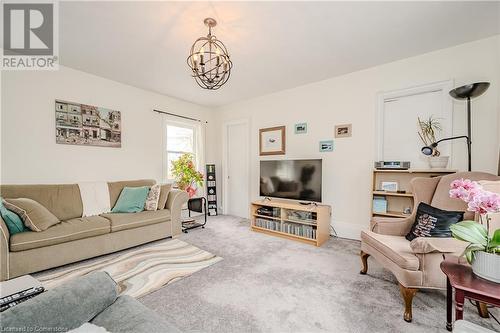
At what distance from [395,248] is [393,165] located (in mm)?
1303

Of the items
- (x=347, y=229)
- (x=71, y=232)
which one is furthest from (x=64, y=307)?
(x=347, y=229)

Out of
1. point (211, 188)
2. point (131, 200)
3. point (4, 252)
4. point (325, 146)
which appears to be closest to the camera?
point (4, 252)

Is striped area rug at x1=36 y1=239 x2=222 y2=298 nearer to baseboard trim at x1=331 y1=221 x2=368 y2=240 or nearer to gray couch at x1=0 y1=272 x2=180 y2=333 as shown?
gray couch at x1=0 y1=272 x2=180 y2=333

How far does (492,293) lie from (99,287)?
6.31ft

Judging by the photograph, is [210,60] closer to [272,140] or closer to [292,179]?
[292,179]

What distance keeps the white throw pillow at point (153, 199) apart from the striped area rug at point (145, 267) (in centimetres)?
60

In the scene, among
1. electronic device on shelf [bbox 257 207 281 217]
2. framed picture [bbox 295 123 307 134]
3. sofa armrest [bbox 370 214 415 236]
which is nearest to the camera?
sofa armrest [bbox 370 214 415 236]

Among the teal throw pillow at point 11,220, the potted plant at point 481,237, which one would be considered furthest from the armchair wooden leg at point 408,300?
the teal throw pillow at point 11,220

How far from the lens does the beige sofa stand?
2025mm

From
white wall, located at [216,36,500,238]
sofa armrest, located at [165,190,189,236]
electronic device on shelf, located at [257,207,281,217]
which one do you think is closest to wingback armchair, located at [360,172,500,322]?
white wall, located at [216,36,500,238]

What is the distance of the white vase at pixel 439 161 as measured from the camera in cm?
244

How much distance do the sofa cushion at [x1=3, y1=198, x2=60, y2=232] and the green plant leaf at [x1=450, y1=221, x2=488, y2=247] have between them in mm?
3550

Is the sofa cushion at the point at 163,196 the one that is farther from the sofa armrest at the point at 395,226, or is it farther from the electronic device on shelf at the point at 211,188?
the sofa armrest at the point at 395,226

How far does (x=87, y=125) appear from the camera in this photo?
3199 mm
